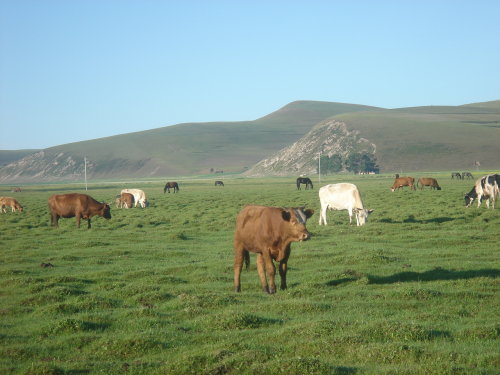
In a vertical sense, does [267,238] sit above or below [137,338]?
above

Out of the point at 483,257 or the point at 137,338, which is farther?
the point at 483,257

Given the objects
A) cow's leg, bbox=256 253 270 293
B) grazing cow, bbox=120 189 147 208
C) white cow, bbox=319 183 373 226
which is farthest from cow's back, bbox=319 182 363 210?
grazing cow, bbox=120 189 147 208

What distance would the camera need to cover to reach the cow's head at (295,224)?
44.2 feet

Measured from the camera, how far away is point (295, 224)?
1361 centimetres

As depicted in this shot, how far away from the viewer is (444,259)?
1919 centimetres

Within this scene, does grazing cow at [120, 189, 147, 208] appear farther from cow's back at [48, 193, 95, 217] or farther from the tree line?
the tree line

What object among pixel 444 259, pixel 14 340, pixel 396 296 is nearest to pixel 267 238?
pixel 396 296

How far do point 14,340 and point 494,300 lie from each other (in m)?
9.66

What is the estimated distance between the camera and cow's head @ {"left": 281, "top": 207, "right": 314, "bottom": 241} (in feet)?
44.2

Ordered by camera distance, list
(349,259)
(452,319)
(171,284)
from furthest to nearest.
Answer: (349,259), (171,284), (452,319)

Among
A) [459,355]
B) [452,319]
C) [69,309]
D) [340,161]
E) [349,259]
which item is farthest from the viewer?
[340,161]

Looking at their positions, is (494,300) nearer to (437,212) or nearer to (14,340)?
(14,340)

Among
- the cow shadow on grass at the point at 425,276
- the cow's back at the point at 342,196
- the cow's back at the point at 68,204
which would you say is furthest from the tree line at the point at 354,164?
the cow shadow on grass at the point at 425,276

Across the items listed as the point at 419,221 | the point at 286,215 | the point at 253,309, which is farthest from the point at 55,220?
the point at 253,309
